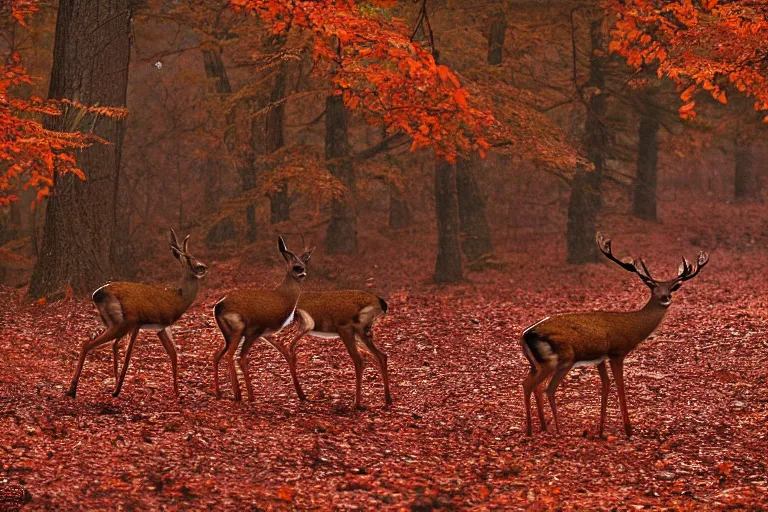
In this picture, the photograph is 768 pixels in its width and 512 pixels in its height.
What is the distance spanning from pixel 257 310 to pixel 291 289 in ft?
1.35

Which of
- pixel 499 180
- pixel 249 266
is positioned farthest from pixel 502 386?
pixel 499 180

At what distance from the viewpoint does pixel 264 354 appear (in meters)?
11.4

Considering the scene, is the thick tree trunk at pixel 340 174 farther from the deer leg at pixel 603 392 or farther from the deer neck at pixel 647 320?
the deer neck at pixel 647 320

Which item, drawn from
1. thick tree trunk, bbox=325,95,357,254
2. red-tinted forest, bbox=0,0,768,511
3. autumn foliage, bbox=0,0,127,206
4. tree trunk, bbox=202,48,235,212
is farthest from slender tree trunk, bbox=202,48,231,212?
autumn foliage, bbox=0,0,127,206

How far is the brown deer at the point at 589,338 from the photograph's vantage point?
7.28 m

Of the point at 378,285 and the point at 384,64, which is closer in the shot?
the point at 384,64

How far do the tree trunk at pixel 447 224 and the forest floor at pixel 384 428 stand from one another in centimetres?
486

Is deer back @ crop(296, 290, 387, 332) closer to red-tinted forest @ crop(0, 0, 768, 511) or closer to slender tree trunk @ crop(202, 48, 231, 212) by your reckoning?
red-tinted forest @ crop(0, 0, 768, 511)

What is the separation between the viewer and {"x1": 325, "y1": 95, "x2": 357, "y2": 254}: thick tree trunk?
64.5 ft

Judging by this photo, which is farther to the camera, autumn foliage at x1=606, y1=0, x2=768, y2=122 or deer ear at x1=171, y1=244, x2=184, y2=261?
autumn foliage at x1=606, y1=0, x2=768, y2=122

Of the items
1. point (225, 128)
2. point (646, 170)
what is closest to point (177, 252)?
point (225, 128)

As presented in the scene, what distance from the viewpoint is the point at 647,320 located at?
25.1ft

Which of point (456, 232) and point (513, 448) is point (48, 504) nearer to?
point (513, 448)

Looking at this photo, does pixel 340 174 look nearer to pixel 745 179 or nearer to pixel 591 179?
pixel 591 179
